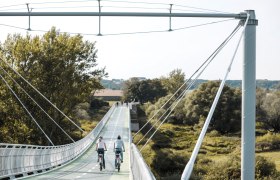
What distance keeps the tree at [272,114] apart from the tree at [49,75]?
132 feet

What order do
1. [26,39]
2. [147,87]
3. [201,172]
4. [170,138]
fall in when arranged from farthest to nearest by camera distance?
[147,87] → [170,138] → [26,39] → [201,172]

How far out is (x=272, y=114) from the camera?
95.3 m

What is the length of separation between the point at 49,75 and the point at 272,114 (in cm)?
4805

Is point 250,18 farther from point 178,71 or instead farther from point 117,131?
point 178,71

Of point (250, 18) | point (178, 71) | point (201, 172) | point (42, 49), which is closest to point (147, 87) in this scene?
point (178, 71)

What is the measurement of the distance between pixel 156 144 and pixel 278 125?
29.4 meters

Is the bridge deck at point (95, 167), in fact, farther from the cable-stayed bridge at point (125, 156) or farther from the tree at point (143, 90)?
the tree at point (143, 90)

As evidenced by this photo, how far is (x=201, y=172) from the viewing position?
A: 45.3 metres

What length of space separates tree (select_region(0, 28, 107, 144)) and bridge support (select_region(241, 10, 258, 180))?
4528 centimetres

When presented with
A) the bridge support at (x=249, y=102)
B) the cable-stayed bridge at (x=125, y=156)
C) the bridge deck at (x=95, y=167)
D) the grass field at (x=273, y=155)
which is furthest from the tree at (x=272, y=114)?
the bridge support at (x=249, y=102)

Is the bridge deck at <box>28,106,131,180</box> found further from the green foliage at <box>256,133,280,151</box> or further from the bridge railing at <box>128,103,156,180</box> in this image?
the green foliage at <box>256,133,280,151</box>

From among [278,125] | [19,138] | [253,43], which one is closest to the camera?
[253,43]

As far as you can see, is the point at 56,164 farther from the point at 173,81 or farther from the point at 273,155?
the point at 173,81

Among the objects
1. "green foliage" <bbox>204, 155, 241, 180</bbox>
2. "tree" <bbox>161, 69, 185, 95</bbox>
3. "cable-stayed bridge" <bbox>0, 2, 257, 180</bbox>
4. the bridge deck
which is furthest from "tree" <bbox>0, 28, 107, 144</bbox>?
"tree" <bbox>161, 69, 185, 95</bbox>
